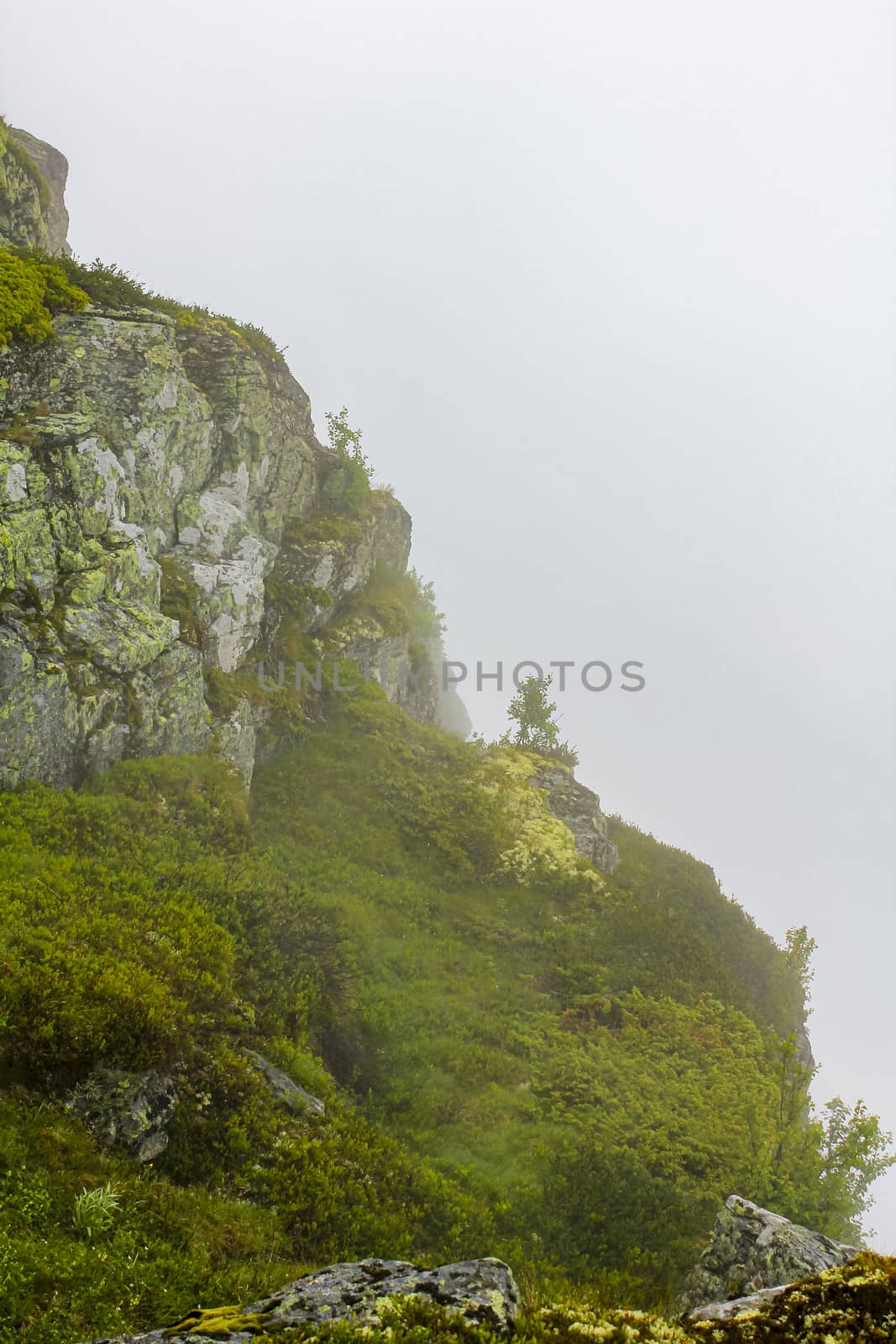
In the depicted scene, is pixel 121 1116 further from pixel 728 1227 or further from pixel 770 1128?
pixel 770 1128

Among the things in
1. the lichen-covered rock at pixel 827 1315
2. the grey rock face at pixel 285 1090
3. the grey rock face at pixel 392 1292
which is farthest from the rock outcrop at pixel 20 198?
the lichen-covered rock at pixel 827 1315

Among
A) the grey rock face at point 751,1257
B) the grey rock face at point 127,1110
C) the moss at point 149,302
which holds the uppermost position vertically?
the moss at point 149,302

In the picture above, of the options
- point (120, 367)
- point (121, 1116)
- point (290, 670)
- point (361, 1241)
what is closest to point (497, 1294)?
point (361, 1241)

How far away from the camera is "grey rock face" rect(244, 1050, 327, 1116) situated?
36.9 ft

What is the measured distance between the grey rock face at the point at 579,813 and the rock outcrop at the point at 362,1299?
20.3 metres

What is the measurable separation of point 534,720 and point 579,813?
26.8 feet

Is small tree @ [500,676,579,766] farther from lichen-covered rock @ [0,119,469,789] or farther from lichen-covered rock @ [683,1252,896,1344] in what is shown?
lichen-covered rock @ [683,1252,896,1344]

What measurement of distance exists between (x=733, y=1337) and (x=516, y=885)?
708 inches

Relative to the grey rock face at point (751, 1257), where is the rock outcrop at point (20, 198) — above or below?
above

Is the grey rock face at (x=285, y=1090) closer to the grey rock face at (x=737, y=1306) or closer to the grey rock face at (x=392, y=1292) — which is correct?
the grey rock face at (x=392, y=1292)

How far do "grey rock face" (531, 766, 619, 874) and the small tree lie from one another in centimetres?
362

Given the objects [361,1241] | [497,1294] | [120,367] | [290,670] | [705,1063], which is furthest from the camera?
[290,670]

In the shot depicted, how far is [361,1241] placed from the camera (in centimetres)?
969

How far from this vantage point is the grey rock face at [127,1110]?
348 inches
